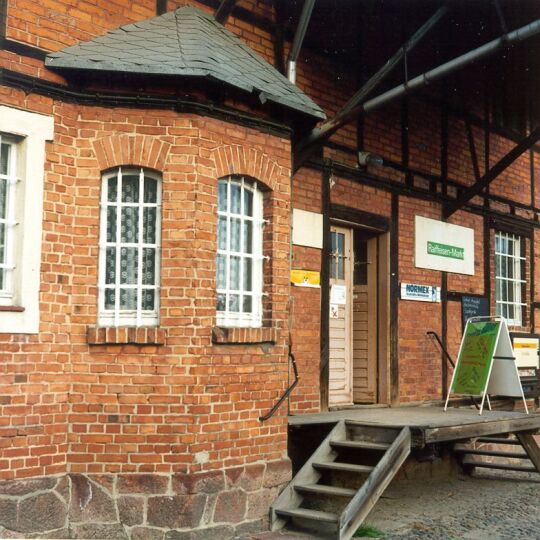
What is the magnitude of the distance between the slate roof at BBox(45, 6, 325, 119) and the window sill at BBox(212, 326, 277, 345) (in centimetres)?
205

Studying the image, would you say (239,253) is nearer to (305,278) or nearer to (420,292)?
(305,278)

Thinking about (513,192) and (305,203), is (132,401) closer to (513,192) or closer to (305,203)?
(305,203)

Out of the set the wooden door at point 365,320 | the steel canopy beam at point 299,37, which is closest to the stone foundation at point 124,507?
the wooden door at point 365,320

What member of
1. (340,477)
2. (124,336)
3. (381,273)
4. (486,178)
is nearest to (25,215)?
(124,336)

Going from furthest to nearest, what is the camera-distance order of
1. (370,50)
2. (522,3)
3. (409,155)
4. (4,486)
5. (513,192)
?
1. (513,192)
2. (409,155)
3. (370,50)
4. (522,3)
5. (4,486)

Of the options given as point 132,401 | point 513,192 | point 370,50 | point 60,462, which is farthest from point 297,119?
point 513,192

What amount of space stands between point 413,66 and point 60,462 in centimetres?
667

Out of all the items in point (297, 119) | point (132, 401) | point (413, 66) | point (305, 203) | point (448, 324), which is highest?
point (413, 66)

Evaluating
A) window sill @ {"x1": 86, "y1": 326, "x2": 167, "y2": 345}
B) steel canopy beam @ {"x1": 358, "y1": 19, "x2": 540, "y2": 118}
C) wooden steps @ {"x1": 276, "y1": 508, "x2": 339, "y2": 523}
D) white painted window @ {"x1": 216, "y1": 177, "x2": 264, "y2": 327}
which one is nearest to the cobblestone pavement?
wooden steps @ {"x1": 276, "y1": 508, "x2": 339, "y2": 523}

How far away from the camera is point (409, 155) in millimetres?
11125

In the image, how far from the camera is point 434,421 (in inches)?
325

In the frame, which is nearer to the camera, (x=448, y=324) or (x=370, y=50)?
(x=370, y=50)

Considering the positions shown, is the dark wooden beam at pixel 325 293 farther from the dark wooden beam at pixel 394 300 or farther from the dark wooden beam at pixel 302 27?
the dark wooden beam at pixel 302 27

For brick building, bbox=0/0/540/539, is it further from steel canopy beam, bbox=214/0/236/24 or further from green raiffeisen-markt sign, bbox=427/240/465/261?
green raiffeisen-markt sign, bbox=427/240/465/261
